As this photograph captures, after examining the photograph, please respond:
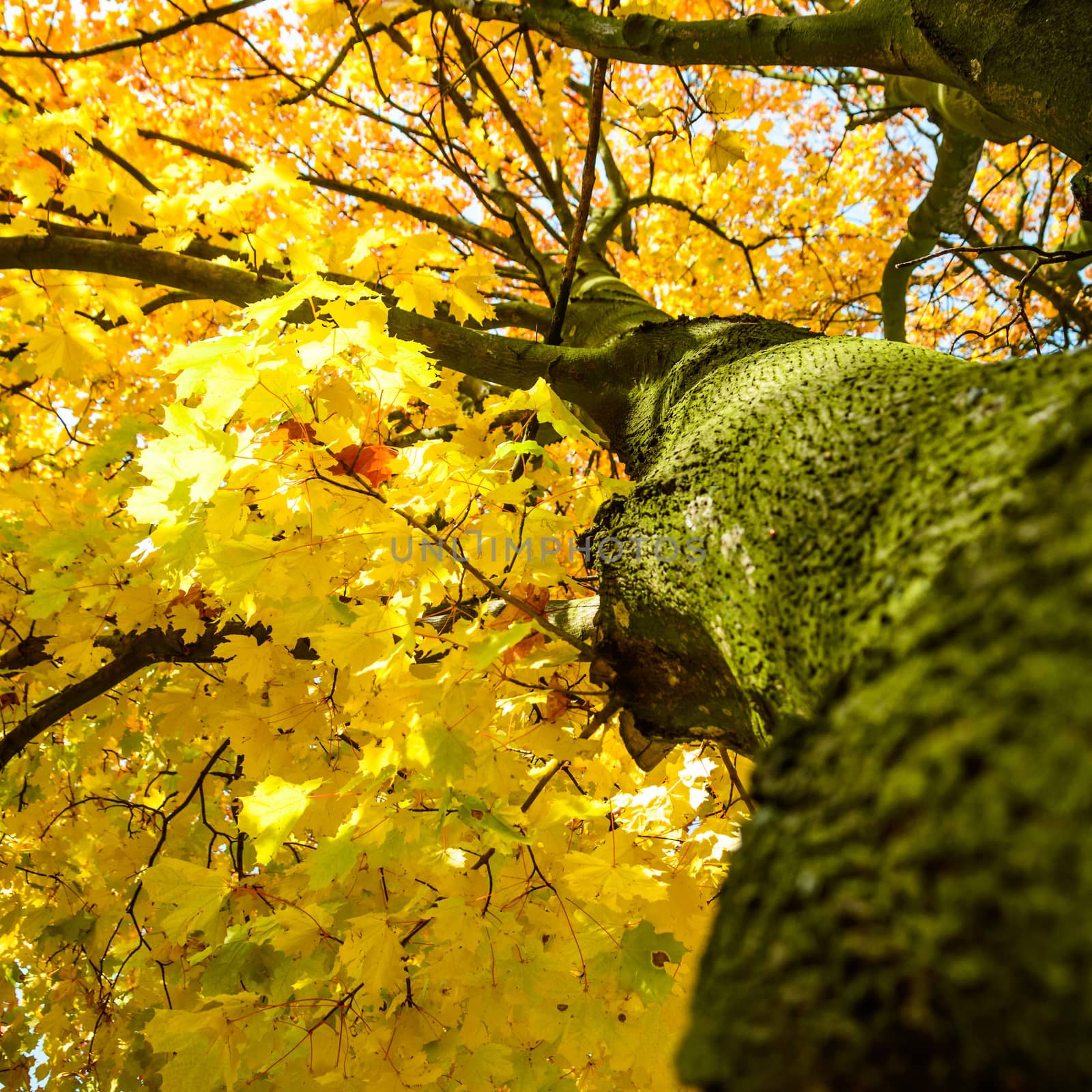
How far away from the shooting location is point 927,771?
0.38 m

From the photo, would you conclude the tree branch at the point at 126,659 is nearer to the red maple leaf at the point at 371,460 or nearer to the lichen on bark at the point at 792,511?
the red maple leaf at the point at 371,460

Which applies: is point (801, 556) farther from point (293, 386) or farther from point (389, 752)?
point (293, 386)

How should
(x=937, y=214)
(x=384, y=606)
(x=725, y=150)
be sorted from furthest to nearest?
(x=937, y=214) → (x=725, y=150) → (x=384, y=606)

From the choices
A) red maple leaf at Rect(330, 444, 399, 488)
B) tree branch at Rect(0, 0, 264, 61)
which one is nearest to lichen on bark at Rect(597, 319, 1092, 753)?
red maple leaf at Rect(330, 444, 399, 488)

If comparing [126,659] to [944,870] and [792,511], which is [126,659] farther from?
[944,870]

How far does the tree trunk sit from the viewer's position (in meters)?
0.31

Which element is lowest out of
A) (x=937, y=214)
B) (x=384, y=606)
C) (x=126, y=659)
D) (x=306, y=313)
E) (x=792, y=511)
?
A: (x=792, y=511)

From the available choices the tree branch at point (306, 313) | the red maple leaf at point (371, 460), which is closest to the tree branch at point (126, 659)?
the red maple leaf at point (371, 460)

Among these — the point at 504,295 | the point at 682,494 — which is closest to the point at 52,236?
the point at 682,494

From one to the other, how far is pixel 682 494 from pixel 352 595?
40.0 inches

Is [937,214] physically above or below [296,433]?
above

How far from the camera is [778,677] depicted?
794 millimetres

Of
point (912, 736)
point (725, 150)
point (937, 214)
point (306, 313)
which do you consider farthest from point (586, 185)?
point (937, 214)

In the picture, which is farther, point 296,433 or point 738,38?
point 738,38
